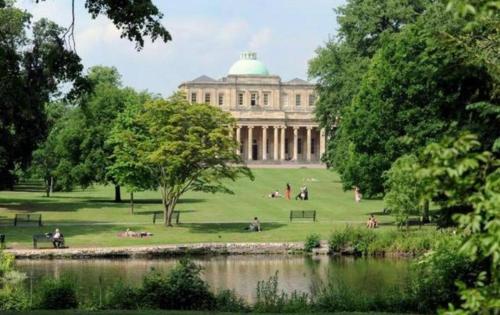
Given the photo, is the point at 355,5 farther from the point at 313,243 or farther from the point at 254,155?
the point at 254,155

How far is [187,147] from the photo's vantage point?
4081 cm

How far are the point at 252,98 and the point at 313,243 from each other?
94302mm

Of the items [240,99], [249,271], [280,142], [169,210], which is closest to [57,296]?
[249,271]

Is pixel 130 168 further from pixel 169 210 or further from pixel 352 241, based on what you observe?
pixel 352 241

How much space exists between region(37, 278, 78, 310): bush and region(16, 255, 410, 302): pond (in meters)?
5.39

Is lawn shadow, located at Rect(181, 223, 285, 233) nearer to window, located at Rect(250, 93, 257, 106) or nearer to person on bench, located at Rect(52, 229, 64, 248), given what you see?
person on bench, located at Rect(52, 229, 64, 248)

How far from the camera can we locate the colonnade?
126 metres

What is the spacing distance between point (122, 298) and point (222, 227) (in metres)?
24.6

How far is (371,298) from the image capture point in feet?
62.5

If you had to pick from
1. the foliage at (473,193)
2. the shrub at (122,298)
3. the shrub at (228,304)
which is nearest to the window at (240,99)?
the shrub at (228,304)

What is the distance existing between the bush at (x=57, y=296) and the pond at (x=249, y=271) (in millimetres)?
5392

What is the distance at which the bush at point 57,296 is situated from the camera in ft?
59.5

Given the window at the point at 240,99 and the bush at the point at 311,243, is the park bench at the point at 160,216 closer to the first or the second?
the bush at the point at 311,243

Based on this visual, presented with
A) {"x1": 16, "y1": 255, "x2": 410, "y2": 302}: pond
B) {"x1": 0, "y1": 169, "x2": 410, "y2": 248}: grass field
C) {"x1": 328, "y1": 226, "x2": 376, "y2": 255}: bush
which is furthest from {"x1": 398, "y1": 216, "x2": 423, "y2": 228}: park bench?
{"x1": 16, "y1": 255, "x2": 410, "y2": 302}: pond
